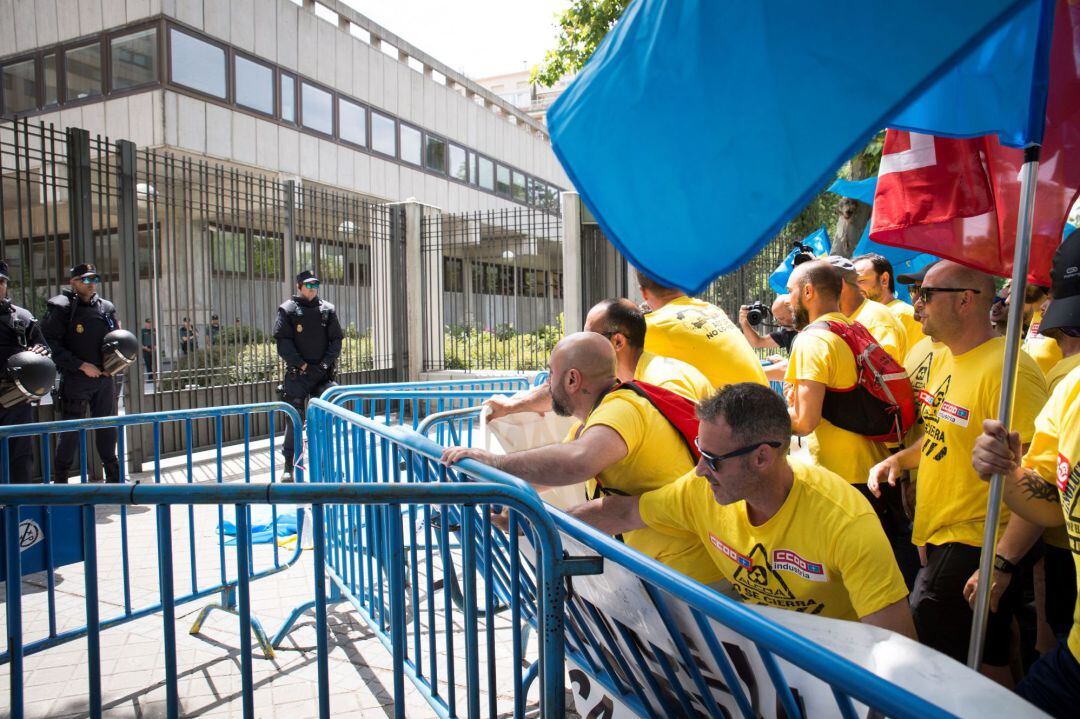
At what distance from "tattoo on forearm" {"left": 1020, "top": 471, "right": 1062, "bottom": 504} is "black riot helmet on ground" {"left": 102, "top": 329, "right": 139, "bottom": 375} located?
298 inches

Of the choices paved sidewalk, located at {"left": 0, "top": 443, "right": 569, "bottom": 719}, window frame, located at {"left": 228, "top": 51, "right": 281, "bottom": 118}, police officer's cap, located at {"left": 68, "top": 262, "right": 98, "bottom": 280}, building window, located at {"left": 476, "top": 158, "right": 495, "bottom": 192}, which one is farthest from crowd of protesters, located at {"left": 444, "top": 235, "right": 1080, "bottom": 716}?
building window, located at {"left": 476, "top": 158, "right": 495, "bottom": 192}

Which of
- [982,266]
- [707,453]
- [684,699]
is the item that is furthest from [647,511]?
[982,266]

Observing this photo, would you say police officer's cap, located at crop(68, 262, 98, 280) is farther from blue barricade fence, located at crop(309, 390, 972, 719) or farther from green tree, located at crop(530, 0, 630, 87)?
green tree, located at crop(530, 0, 630, 87)

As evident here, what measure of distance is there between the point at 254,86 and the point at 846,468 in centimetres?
1944

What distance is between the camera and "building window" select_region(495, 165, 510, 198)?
30.8 m

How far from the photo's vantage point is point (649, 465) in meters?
2.80

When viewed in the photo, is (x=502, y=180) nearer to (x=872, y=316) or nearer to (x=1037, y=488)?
(x=872, y=316)

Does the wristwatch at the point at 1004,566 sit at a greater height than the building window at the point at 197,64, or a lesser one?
lesser

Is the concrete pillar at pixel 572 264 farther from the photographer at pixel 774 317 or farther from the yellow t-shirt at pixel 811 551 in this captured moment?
the yellow t-shirt at pixel 811 551

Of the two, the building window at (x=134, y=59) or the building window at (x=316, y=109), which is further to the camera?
the building window at (x=316, y=109)

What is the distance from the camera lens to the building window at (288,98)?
1991 cm

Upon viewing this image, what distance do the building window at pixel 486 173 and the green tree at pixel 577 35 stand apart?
48.2 ft

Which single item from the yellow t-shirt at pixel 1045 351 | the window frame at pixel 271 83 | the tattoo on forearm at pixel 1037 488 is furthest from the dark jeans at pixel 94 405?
the window frame at pixel 271 83

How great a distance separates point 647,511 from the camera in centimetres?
263
